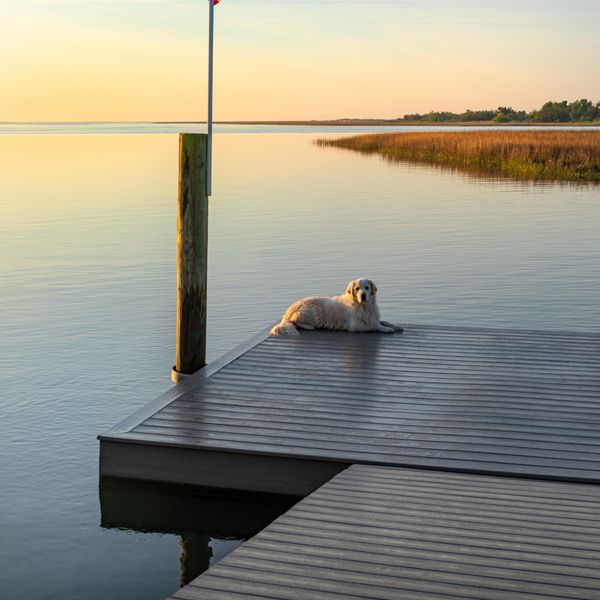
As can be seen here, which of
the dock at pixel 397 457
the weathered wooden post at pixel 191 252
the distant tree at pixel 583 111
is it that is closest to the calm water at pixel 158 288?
the dock at pixel 397 457

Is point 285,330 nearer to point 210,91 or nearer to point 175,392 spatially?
point 175,392

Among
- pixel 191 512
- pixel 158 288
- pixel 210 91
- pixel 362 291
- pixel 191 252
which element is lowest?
pixel 191 512

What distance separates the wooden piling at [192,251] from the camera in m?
9.65

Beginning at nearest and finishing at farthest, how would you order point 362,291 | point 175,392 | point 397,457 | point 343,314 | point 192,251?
1. point 397,457
2. point 175,392
3. point 192,251
4. point 362,291
5. point 343,314

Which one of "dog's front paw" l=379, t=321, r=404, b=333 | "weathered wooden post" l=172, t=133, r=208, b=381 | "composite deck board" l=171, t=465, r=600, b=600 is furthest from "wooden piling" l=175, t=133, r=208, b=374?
"composite deck board" l=171, t=465, r=600, b=600

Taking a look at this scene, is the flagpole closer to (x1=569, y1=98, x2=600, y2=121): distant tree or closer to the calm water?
the calm water

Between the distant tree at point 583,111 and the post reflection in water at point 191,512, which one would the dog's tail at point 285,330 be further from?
the distant tree at point 583,111

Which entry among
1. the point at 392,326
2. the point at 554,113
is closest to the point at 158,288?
the point at 392,326

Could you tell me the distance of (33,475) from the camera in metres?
8.27

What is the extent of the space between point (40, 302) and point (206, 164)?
273 inches

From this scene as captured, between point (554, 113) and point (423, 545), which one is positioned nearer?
point (423, 545)

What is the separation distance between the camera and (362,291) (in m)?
10.9

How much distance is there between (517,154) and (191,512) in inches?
1386

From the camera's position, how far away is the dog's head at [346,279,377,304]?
1098 centimetres
